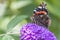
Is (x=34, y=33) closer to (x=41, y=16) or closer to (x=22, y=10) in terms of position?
(x=41, y=16)

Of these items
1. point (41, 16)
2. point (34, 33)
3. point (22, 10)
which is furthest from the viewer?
point (22, 10)

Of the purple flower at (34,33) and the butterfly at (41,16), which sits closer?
the purple flower at (34,33)

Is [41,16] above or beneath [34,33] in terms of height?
above

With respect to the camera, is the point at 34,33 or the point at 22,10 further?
the point at 22,10

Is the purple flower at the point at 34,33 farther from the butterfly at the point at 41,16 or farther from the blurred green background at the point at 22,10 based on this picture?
A: the blurred green background at the point at 22,10

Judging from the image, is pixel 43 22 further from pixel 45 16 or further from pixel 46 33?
pixel 46 33

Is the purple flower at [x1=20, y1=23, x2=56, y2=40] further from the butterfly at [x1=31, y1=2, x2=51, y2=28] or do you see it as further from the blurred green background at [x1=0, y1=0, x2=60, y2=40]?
the blurred green background at [x1=0, y1=0, x2=60, y2=40]

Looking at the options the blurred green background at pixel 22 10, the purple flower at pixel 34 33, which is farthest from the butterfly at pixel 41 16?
the blurred green background at pixel 22 10

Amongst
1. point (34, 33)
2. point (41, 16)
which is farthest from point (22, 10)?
point (34, 33)

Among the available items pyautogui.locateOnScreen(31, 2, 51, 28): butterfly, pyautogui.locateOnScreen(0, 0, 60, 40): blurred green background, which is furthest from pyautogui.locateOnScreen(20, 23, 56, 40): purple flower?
pyautogui.locateOnScreen(0, 0, 60, 40): blurred green background
